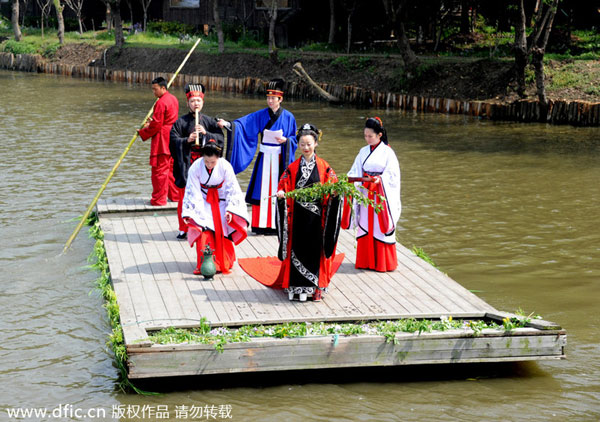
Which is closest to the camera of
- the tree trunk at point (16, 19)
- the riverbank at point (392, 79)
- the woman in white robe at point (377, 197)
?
the woman in white robe at point (377, 197)

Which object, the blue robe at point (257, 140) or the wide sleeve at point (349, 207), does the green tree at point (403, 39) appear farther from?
Result: the wide sleeve at point (349, 207)

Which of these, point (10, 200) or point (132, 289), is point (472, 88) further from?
point (132, 289)


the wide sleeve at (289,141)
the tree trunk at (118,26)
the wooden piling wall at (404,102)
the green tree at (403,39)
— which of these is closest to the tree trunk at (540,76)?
the wooden piling wall at (404,102)

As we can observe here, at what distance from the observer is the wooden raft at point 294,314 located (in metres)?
7.23

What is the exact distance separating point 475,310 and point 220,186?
129 inches

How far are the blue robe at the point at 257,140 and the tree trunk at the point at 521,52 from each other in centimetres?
1662

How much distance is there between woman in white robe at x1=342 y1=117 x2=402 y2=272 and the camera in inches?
376

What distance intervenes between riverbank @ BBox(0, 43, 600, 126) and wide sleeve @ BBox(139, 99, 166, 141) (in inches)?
640

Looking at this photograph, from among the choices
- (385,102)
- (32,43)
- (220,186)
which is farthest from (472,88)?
(32,43)

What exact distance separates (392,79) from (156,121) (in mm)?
19998

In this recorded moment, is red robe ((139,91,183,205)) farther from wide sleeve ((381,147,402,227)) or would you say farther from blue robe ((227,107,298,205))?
wide sleeve ((381,147,402,227))

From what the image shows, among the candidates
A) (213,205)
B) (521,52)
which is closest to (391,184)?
(213,205)

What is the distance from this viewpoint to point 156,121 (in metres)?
11.9

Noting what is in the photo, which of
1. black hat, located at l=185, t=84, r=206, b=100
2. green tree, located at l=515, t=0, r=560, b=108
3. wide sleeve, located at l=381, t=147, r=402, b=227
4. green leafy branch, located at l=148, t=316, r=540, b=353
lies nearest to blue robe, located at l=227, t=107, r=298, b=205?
black hat, located at l=185, t=84, r=206, b=100
